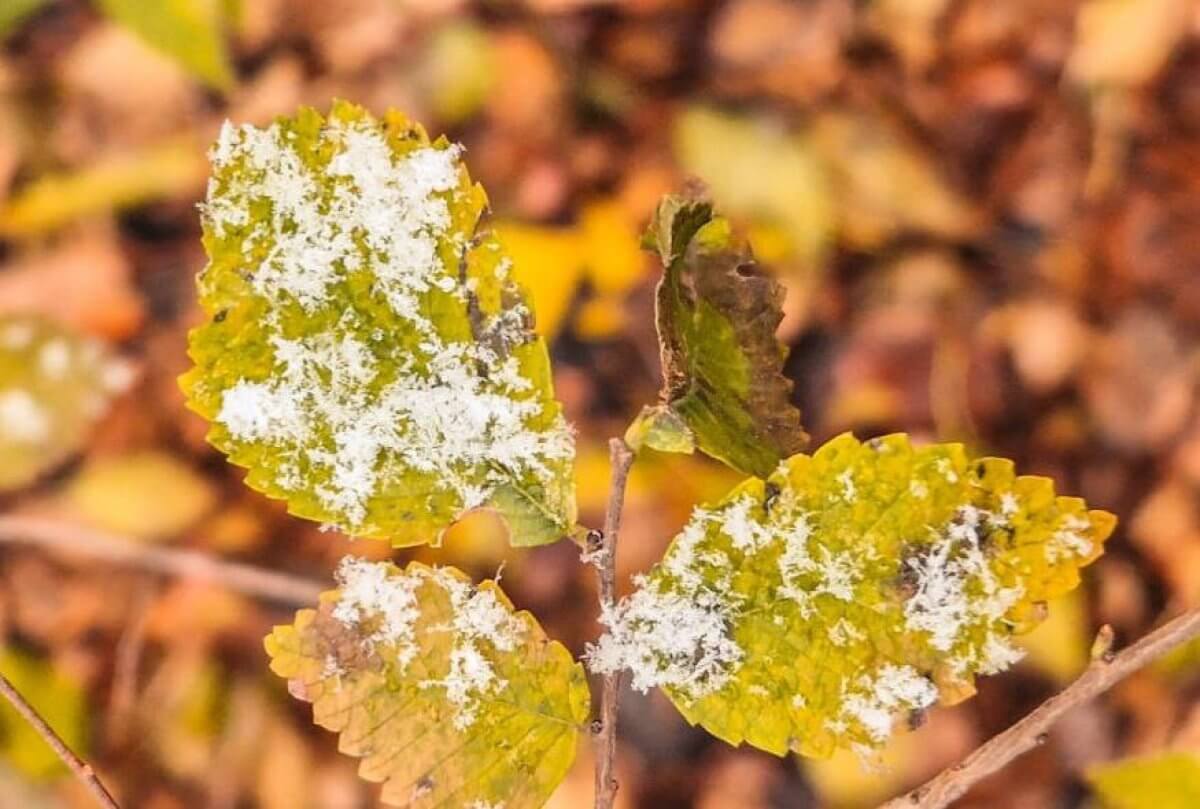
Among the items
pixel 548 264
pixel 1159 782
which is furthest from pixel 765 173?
pixel 1159 782

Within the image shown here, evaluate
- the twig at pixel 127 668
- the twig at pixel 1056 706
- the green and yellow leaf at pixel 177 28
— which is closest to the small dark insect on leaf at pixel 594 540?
the twig at pixel 1056 706

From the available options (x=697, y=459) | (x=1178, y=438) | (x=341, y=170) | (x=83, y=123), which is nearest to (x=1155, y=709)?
(x=1178, y=438)

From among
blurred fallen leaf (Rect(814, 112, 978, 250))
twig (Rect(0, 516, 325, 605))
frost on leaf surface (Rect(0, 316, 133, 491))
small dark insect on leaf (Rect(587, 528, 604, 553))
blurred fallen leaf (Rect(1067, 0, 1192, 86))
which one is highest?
blurred fallen leaf (Rect(1067, 0, 1192, 86))

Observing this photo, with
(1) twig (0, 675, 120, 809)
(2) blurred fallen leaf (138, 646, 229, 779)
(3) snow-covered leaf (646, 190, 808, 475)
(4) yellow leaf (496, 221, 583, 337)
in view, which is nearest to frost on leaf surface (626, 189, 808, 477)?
(3) snow-covered leaf (646, 190, 808, 475)

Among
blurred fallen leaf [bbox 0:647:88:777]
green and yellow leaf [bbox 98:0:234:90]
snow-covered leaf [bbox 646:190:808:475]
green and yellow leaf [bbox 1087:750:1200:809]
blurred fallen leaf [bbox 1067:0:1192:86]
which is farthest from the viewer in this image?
blurred fallen leaf [bbox 1067:0:1192:86]

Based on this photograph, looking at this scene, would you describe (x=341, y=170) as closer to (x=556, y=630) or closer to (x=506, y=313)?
(x=506, y=313)

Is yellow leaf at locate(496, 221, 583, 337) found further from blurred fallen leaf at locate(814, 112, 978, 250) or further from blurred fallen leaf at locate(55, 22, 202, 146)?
blurred fallen leaf at locate(55, 22, 202, 146)

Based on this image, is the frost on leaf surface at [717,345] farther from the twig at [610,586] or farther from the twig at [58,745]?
the twig at [58,745]

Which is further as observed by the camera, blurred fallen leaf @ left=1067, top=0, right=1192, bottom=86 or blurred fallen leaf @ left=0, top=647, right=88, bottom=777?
blurred fallen leaf @ left=1067, top=0, right=1192, bottom=86
